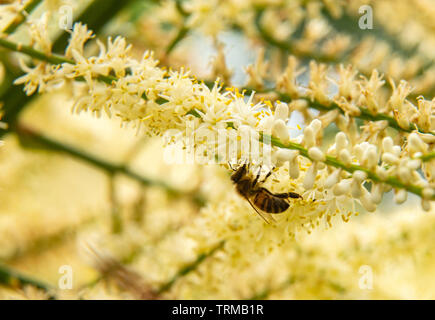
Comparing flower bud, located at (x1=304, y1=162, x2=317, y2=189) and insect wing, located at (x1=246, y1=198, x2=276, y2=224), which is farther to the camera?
insect wing, located at (x1=246, y1=198, x2=276, y2=224)

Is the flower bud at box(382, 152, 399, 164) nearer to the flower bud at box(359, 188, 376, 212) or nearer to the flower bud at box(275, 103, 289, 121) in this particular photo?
the flower bud at box(359, 188, 376, 212)

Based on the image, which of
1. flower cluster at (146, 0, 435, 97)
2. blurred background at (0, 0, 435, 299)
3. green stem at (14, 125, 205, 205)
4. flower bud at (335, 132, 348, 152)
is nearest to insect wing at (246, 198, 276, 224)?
blurred background at (0, 0, 435, 299)

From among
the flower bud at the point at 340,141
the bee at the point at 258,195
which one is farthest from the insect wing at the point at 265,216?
the flower bud at the point at 340,141

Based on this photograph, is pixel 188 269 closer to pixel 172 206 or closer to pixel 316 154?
pixel 316 154

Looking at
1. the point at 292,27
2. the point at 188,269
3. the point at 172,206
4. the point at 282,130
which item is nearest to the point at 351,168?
the point at 282,130

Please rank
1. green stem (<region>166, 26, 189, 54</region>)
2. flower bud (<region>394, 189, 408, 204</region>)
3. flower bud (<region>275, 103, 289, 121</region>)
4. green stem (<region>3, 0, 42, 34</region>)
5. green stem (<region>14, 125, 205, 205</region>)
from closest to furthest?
flower bud (<region>394, 189, 408, 204</region>)
flower bud (<region>275, 103, 289, 121</region>)
green stem (<region>3, 0, 42, 34</region>)
green stem (<region>166, 26, 189, 54</region>)
green stem (<region>14, 125, 205, 205</region>)
